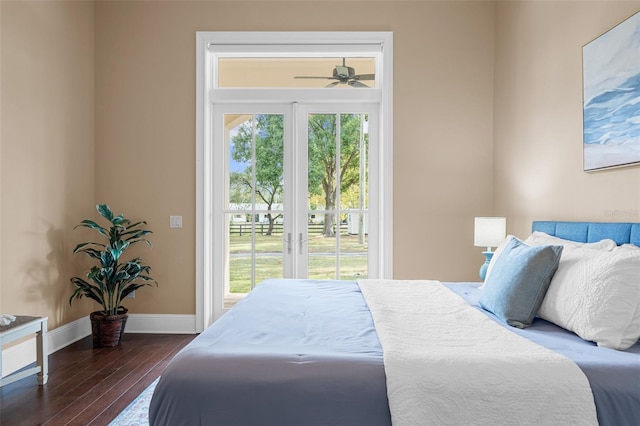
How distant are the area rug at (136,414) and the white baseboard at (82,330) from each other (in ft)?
3.77

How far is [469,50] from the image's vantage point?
3992 millimetres

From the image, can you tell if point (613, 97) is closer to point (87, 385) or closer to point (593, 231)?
point (593, 231)

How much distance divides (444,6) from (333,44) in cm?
111

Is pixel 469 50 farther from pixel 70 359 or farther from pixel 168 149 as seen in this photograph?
pixel 70 359

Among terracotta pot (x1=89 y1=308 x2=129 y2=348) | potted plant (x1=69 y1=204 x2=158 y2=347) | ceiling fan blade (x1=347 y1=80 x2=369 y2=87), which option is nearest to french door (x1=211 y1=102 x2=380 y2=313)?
ceiling fan blade (x1=347 y1=80 x2=369 y2=87)

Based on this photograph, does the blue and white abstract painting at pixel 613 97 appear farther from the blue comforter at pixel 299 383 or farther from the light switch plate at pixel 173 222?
the light switch plate at pixel 173 222

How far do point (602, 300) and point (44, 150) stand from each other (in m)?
3.87

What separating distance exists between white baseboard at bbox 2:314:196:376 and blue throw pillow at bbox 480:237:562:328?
2.99 m

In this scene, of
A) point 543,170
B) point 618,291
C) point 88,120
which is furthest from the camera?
point 88,120

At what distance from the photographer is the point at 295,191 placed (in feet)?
13.7

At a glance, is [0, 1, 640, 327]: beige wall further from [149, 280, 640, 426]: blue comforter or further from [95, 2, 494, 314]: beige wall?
[149, 280, 640, 426]: blue comforter

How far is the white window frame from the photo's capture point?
4.00 m

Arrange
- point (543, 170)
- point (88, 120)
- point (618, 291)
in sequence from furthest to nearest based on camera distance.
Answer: point (88, 120), point (543, 170), point (618, 291)

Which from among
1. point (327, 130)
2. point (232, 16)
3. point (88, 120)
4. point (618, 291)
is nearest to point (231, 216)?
point (327, 130)
